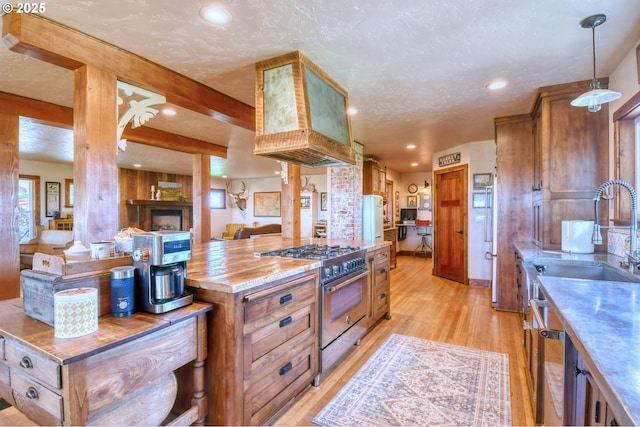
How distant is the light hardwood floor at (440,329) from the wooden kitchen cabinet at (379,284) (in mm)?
156

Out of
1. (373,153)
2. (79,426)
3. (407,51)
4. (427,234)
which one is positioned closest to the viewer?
(79,426)

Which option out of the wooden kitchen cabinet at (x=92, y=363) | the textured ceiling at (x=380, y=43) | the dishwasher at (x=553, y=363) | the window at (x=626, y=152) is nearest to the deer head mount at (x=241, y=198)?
the textured ceiling at (x=380, y=43)

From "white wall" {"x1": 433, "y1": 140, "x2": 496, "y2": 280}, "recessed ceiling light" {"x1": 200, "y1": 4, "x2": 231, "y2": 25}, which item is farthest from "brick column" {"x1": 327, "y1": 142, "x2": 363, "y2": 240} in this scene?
"recessed ceiling light" {"x1": 200, "y1": 4, "x2": 231, "y2": 25}

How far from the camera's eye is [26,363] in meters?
1.13

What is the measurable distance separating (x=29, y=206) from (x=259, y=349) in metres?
8.36

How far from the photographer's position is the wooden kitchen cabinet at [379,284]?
10.3 ft

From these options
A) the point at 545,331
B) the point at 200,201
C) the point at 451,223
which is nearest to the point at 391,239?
the point at 451,223

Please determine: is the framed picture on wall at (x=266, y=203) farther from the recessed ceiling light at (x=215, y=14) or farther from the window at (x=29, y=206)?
the recessed ceiling light at (x=215, y=14)

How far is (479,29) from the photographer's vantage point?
2010mm

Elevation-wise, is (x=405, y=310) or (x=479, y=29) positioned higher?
(x=479, y=29)

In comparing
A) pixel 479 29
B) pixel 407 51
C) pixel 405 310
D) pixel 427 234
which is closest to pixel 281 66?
pixel 407 51

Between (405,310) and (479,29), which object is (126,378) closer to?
(479,29)

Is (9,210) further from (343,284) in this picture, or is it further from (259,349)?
(343,284)

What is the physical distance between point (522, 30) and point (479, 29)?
0.93ft
